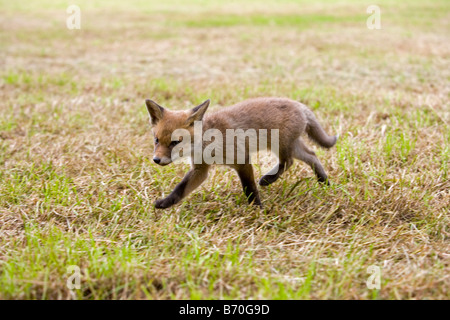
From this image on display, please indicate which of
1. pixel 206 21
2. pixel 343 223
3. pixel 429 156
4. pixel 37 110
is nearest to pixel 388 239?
pixel 343 223

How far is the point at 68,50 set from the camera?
12.5 m

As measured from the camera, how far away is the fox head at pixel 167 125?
365 cm

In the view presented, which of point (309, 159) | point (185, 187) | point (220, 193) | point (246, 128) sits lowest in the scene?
point (220, 193)

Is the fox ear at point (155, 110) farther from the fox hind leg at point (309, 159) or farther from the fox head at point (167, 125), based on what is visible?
the fox hind leg at point (309, 159)

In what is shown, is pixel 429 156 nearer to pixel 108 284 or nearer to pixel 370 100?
pixel 370 100

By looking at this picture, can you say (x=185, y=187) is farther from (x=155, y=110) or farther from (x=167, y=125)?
(x=155, y=110)

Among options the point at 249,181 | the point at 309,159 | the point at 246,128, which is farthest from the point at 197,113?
the point at 309,159

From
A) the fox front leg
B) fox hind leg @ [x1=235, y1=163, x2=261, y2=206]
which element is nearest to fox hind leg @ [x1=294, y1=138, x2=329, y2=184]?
fox hind leg @ [x1=235, y1=163, x2=261, y2=206]

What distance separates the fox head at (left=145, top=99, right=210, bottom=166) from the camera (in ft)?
12.0

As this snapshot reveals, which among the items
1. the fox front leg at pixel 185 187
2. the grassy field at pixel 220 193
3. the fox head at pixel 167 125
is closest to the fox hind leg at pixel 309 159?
the grassy field at pixel 220 193

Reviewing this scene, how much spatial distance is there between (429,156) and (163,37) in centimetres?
1121

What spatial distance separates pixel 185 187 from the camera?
13.2 ft

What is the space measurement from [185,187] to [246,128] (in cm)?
81

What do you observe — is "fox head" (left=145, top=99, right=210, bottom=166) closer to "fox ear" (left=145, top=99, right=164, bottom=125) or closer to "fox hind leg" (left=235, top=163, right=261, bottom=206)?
"fox ear" (left=145, top=99, right=164, bottom=125)
